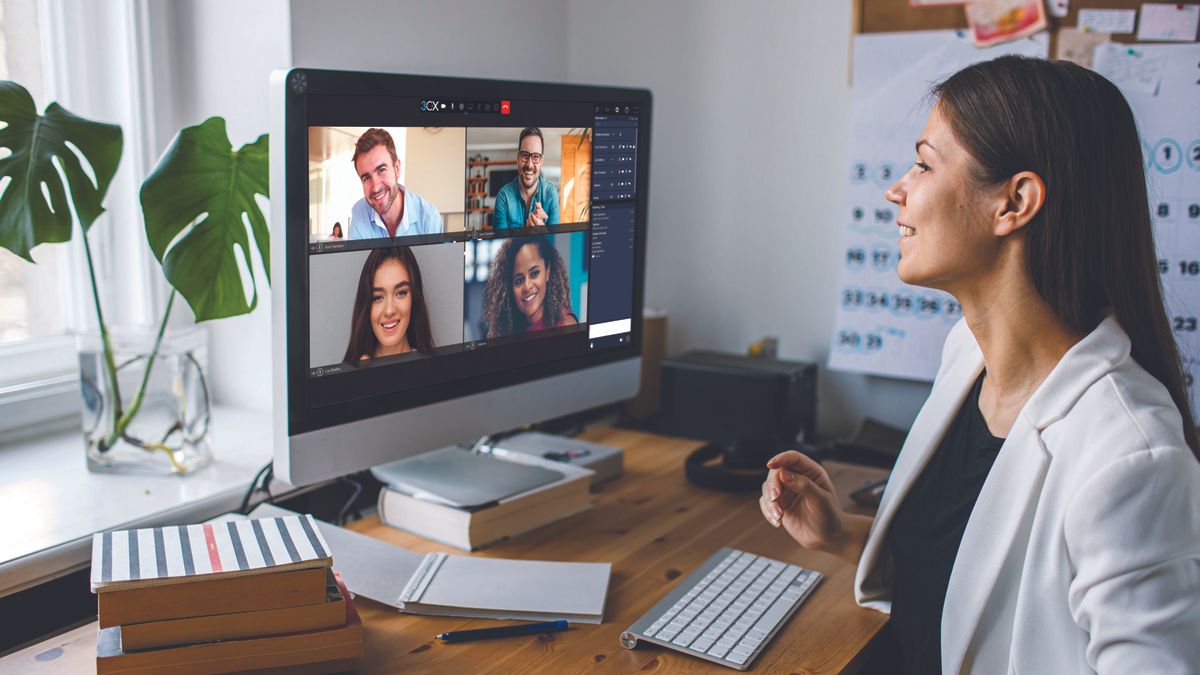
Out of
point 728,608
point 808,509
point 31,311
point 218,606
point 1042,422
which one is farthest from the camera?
point 31,311

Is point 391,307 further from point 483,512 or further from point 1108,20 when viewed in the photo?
point 1108,20

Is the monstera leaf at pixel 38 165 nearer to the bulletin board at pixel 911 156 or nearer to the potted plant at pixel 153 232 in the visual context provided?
the potted plant at pixel 153 232

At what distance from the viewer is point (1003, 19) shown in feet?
5.60

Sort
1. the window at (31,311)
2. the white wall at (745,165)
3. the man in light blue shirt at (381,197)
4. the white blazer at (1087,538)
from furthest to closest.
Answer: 1. the white wall at (745,165)
2. the window at (31,311)
3. the man in light blue shirt at (381,197)
4. the white blazer at (1087,538)

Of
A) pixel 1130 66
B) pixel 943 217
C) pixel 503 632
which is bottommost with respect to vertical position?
pixel 503 632

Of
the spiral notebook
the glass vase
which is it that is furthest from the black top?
the glass vase

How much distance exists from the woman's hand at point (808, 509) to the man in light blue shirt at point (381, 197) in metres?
0.53

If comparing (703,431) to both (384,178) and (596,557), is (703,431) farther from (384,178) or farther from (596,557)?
(384,178)

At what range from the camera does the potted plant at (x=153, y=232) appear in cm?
123

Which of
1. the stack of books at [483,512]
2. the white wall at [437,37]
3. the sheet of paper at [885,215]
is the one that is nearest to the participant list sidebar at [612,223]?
the stack of books at [483,512]

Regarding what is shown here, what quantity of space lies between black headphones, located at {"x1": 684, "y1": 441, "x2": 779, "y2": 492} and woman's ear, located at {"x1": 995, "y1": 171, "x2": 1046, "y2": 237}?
2.01 feet

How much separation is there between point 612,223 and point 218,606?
0.77 meters

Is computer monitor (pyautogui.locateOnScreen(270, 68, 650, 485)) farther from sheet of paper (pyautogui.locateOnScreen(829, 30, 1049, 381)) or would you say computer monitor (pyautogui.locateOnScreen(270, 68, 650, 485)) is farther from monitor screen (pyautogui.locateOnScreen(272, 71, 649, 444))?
sheet of paper (pyautogui.locateOnScreen(829, 30, 1049, 381))

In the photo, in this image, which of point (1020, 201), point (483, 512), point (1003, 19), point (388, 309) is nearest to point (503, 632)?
point (483, 512)
